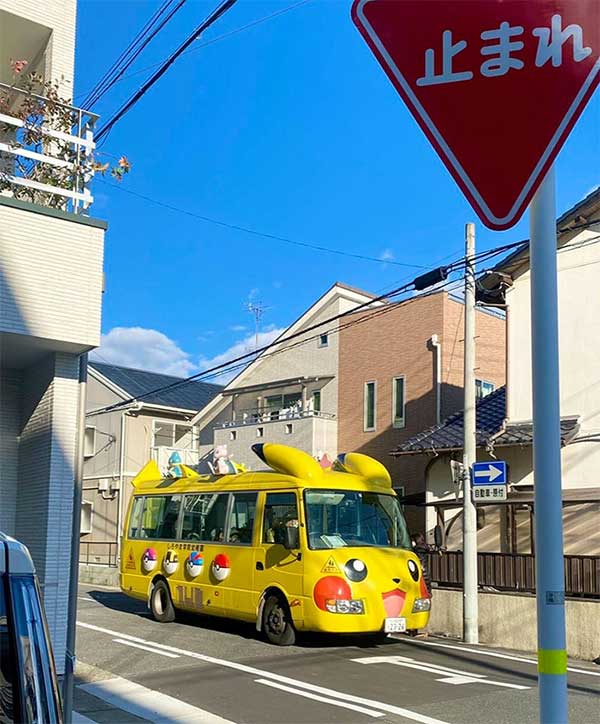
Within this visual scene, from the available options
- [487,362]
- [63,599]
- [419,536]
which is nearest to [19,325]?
[63,599]

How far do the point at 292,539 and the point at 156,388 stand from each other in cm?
2505

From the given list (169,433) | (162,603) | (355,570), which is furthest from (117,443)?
(355,570)

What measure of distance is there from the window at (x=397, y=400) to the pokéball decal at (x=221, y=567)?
10522 millimetres

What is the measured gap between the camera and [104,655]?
11594 millimetres

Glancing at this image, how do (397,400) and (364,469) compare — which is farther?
(397,400)

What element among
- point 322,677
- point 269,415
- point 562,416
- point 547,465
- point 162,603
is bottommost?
point 322,677

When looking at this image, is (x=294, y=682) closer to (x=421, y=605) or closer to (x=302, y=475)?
(x=421, y=605)

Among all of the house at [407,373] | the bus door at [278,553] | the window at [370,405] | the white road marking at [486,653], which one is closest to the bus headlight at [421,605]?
the white road marking at [486,653]

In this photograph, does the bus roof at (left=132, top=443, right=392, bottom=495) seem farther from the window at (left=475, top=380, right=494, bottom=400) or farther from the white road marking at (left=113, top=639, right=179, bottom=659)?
the window at (left=475, top=380, right=494, bottom=400)

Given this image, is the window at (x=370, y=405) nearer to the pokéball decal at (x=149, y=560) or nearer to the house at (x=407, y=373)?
the house at (x=407, y=373)

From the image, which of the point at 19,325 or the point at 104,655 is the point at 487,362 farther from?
the point at 19,325

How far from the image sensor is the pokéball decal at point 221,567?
14.2 m

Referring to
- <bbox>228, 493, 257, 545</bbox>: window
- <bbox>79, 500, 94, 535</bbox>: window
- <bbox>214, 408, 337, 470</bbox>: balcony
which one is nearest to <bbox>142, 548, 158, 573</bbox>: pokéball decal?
<bbox>228, 493, 257, 545</bbox>: window

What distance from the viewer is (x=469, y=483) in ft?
46.1
